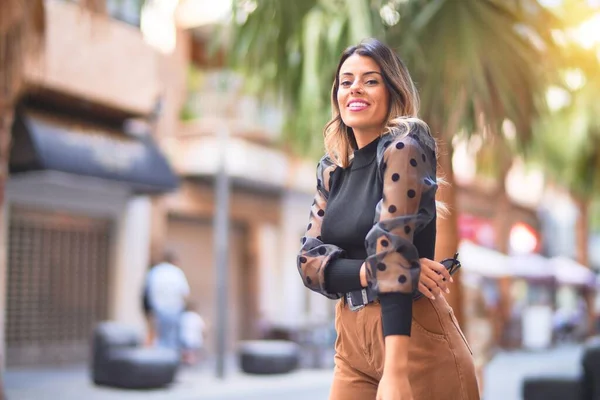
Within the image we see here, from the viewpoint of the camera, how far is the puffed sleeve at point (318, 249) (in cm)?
253

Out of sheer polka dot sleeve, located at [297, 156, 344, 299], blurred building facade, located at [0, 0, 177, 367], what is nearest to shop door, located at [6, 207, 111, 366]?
blurred building facade, located at [0, 0, 177, 367]

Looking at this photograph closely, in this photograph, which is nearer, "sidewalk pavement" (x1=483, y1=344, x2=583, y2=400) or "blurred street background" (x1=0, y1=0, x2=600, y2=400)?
"blurred street background" (x1=0, y1=0, x2=600, y2=400)

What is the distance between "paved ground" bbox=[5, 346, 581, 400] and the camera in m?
11.3

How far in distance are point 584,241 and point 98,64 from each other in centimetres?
1987

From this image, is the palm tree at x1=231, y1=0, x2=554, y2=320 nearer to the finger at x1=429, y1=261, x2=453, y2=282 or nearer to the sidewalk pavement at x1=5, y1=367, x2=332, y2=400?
the finger at x1=429, y1=261, x2=453, y2=282

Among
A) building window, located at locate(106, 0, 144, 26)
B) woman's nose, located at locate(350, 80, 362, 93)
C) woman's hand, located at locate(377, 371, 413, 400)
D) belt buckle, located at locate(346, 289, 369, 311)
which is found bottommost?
woman's hand, located at locate(377, 371, 413, 400)

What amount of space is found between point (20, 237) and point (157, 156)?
9.57ft

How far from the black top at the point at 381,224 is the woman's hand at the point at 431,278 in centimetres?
6

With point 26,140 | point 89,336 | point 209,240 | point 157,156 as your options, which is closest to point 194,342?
point 89,336

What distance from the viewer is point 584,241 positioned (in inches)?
1175

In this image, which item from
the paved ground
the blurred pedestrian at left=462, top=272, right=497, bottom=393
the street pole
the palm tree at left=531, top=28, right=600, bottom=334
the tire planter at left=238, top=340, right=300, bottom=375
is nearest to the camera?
the blurred pedestrian at left=462, top=272, right=497, bottom=393

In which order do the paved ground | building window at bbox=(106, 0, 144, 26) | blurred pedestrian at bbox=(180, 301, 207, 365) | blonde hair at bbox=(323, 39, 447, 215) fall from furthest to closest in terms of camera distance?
1. building window at bbox=(106, 0, 144, 26)
2. blurred pedestrian at bbox=(180, 301, 207, 365)
3. the paved ground
4. blonde hair at bbox=(323, 39, 447, 215)

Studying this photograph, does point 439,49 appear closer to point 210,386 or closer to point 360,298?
point 360,298

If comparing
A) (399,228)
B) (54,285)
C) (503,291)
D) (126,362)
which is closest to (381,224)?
(399,228)
